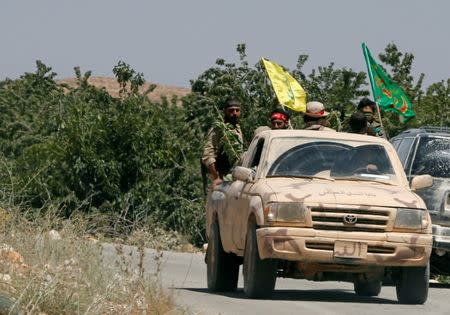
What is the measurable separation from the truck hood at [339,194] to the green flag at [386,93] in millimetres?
10427

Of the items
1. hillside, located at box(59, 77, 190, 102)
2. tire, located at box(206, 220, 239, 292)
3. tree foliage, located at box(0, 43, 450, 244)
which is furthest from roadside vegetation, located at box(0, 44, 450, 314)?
hillside, located at box(59, 77, 190, 102)

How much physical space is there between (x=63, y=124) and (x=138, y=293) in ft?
78.8

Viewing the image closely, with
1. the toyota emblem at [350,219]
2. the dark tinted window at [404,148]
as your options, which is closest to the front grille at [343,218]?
the toyota emblem at [350,219]

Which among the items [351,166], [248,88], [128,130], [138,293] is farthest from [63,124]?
[138,293]

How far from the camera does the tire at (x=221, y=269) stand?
1603 cm

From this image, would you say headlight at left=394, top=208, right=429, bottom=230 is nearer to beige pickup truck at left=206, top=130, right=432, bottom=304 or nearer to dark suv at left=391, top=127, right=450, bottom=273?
beige pickup truck at left=206, top=130, right=432, bottom=304

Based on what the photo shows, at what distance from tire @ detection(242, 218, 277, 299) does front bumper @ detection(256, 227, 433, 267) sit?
20 cm

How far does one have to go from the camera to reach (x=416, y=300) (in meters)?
14.6

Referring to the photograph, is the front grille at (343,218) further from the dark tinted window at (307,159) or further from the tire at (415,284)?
the dark tinted window at (307,159)

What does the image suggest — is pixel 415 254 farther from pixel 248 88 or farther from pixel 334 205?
pixel 248 88

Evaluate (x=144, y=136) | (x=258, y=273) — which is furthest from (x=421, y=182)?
(x=144, y=136)

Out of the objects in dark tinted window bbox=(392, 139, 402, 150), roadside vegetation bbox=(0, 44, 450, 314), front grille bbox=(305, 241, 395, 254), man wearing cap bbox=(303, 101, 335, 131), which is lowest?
roadside vegetation bbox=(0, 44, 450, 314)

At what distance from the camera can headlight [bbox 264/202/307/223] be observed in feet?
45.9

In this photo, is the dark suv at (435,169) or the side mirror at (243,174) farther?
the dark suv at (435,169)
